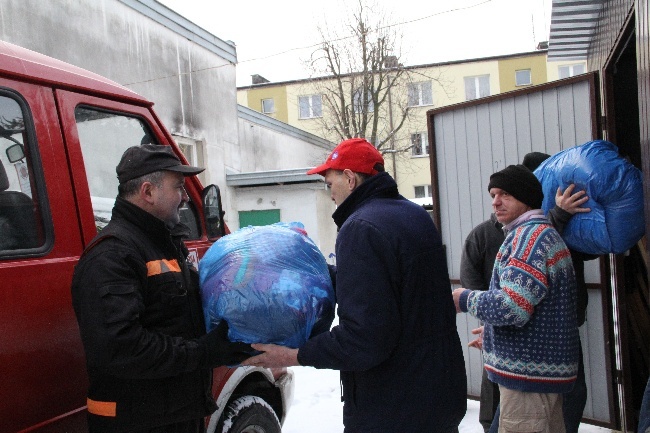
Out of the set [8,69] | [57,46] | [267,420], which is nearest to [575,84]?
[267,420]

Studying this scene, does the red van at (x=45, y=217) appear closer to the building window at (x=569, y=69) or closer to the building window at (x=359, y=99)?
the building window at (x=359, y=99)

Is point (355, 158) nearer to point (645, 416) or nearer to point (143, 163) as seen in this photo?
point (143, 163)

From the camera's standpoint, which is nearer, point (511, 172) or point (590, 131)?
point (511, 172)

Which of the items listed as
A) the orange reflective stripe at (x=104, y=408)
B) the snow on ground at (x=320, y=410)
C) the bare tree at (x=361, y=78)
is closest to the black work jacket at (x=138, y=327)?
the orange reflective stripe at (x=104, y=408)

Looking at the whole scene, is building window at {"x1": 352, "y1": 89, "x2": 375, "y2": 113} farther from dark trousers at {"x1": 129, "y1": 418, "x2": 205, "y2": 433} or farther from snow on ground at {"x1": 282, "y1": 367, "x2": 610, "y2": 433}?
dark trousers at {"x1": 129, "y1": 418, "x2": 205, "y2": 433}

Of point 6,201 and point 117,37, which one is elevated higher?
point 117,37

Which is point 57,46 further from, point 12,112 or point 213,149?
point 12,112

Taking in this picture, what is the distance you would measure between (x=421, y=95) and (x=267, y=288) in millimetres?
Answer: 28470

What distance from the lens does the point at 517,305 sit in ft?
8.46

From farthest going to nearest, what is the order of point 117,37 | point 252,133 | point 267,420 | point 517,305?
point 252,133 < point 117,37 < point 267,420 < point 517,305

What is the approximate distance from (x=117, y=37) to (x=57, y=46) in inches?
55.3

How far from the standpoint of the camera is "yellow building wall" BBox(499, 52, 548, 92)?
28.6 m

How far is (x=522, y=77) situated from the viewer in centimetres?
2917

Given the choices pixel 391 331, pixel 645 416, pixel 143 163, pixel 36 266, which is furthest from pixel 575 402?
pixel 36 266
